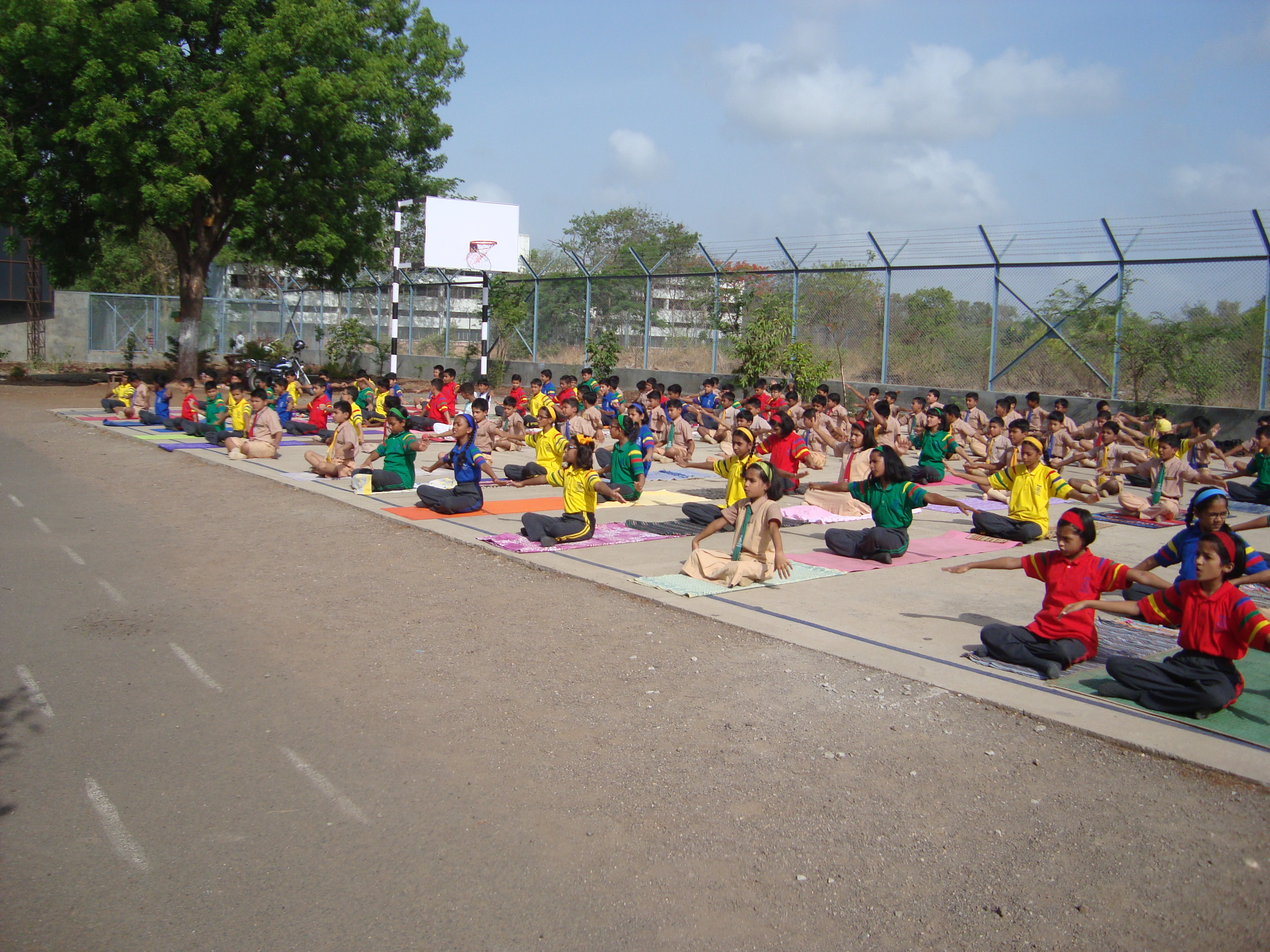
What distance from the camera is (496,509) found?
12141mm

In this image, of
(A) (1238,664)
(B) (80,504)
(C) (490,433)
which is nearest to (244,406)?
(C) (490,433)

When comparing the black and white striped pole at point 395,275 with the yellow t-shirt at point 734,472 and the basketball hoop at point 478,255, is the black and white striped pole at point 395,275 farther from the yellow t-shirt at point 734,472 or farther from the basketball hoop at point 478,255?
the yellow t-shirt at point 734,472

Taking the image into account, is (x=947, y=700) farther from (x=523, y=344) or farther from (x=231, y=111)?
(x=523, y=344)

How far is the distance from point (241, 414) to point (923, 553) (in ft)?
39.2

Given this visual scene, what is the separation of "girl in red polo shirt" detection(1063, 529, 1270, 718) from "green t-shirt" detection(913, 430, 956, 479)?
9.68 meters

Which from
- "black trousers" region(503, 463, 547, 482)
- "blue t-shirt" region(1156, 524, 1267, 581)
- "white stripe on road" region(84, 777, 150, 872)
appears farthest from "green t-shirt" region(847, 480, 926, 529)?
"white stripe on road" region(84, 777, 150, 872)

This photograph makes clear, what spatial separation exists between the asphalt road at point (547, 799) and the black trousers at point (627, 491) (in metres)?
4.42

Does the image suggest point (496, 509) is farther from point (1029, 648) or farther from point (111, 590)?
point (1029, 648)

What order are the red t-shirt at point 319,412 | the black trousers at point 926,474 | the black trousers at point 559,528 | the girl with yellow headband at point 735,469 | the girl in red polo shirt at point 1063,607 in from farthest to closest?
the red t-shirt at point 319,412
the black trousers at point 926,474
the black trousers at point 559,528
the girl with yellow headband at point 735,469
the girl in red polo shirt at point 1063,607

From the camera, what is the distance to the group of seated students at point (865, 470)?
5.75m

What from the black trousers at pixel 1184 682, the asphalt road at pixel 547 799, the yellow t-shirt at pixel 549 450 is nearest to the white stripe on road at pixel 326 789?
the asphalt road at pixel 547 799

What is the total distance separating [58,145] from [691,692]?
→ 85.5 feet

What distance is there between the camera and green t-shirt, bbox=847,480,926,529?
Answer: 9.55 metres

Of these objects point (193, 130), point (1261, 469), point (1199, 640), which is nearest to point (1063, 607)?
point (1199, 640)
